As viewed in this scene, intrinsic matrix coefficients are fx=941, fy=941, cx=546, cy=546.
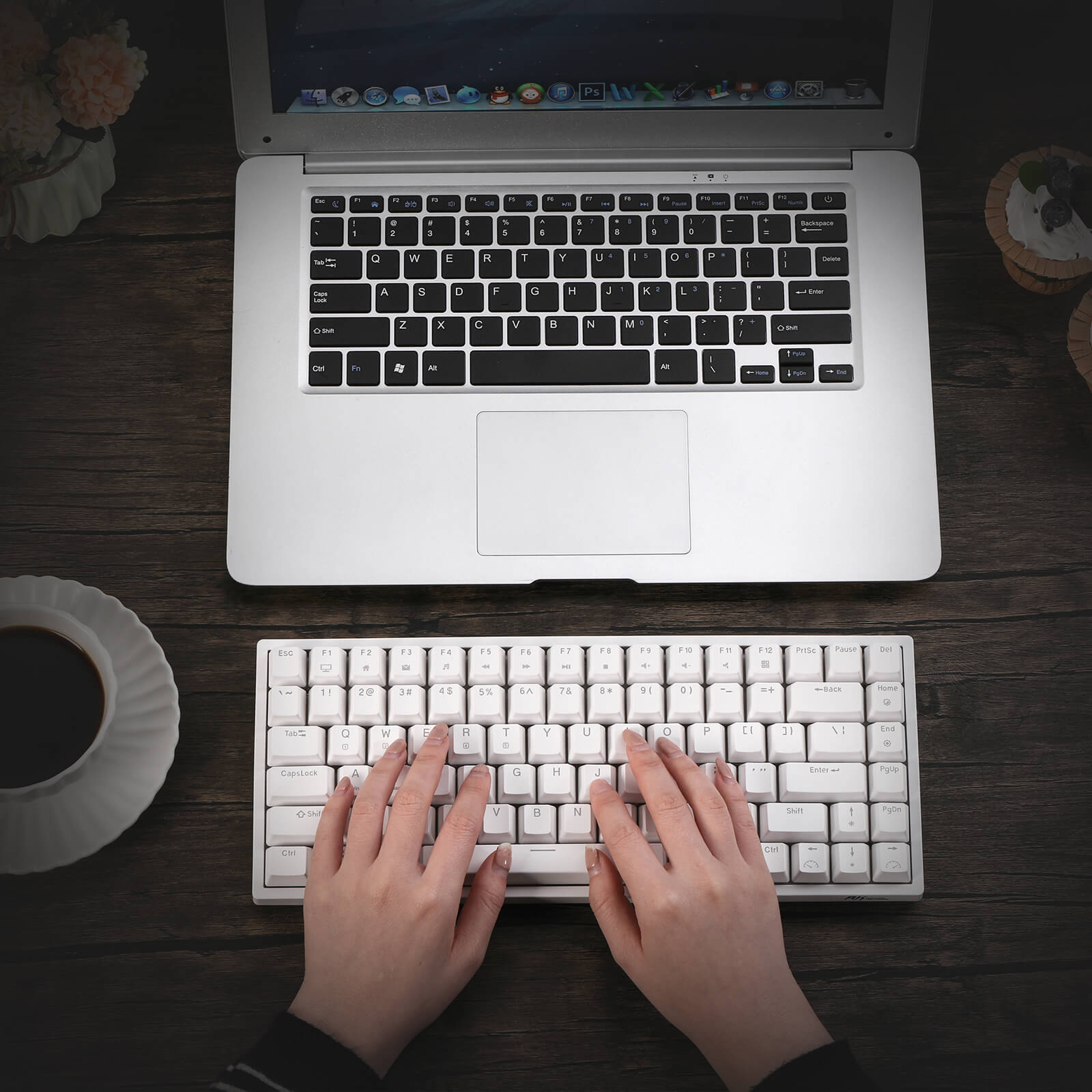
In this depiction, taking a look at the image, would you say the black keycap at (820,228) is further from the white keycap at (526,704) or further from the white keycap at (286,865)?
the white keycap at (286,865)

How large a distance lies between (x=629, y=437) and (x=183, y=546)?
0.41 m

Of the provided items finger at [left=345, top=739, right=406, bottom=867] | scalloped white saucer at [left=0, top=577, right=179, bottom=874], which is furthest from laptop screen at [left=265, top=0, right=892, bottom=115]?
finger at [left=345, top=739, right=406, bottom=867]

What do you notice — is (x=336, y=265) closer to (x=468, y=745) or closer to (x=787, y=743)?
(x=468, y=745)

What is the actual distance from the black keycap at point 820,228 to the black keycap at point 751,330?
A: 9cm

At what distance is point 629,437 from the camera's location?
0.82m

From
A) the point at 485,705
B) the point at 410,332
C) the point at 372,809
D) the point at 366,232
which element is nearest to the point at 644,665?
the point at 485,705

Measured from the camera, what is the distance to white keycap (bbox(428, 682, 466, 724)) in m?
0.77

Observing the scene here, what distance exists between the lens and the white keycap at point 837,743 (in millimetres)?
761

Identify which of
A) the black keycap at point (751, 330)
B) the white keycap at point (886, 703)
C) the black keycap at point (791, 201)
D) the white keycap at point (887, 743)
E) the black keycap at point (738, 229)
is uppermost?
the black keycap at point (791, 201)

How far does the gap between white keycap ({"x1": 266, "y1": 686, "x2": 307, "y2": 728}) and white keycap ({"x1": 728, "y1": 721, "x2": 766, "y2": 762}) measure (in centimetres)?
35

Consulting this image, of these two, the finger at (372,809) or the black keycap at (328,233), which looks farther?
the black keycap at (328,233)

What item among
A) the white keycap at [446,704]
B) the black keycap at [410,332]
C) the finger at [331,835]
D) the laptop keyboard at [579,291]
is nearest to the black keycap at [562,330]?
the laptop keyboard at [579,291]

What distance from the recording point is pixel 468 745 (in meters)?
0.76

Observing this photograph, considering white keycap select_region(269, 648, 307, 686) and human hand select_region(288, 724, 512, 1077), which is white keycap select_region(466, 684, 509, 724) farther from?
white keycap select_region(269, 648, 307, 686)
